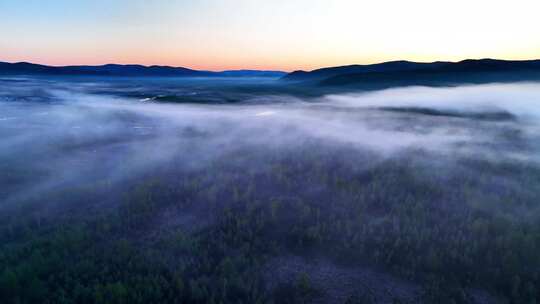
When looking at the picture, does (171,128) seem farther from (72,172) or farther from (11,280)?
(11,280)

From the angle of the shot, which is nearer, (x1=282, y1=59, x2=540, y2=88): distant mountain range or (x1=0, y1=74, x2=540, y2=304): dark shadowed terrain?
(x1=0, y1=74, x2=540, y2=304): dark shadowed terrain

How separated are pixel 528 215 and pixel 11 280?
44.3 ft

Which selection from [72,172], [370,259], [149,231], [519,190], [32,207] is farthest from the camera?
[72,172]

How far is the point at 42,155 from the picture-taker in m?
17.6

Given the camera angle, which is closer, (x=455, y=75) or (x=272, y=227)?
(x=272, y=227)

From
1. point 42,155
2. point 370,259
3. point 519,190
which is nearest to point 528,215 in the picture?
point 519,190

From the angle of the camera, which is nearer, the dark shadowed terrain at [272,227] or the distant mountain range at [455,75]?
the dark shadowed terrain at [272,227]

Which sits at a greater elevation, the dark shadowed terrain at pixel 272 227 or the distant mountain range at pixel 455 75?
the distant mountain range at pixel 455 75

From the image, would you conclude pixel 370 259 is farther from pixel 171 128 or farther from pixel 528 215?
pixel 171 128

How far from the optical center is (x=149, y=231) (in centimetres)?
898

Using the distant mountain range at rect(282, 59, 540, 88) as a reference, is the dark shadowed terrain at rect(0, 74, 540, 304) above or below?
below

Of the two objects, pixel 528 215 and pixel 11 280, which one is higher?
pixel 528 215

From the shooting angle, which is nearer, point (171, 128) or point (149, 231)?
point (149, 231)

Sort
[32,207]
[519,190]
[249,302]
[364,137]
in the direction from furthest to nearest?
[364,137]
[519,190]
[32,207]
[249,302]
